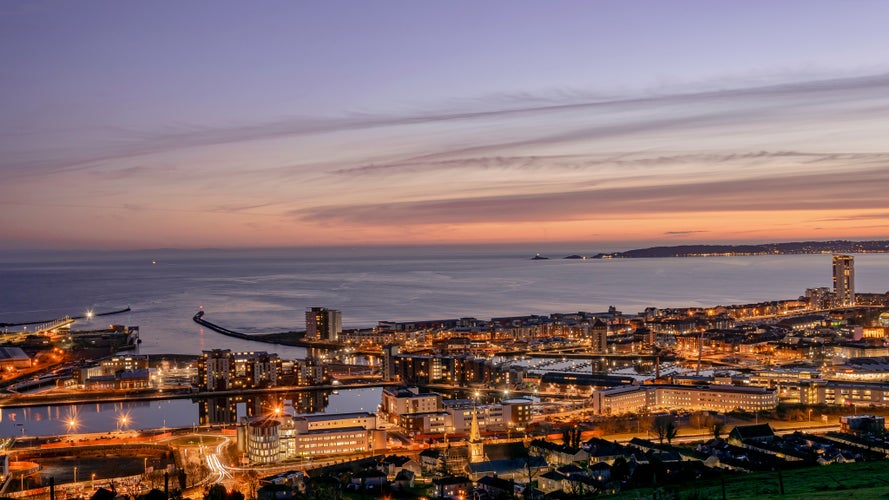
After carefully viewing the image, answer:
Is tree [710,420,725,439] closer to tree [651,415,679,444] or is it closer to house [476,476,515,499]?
tree [651,415,679,444]

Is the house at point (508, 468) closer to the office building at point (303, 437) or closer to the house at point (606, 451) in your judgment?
the house at point (606, 451)

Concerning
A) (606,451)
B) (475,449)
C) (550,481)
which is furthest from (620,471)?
(475,449)

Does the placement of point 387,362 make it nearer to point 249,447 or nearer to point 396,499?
point 249,447

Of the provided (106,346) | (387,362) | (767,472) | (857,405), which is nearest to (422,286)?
(106,346)

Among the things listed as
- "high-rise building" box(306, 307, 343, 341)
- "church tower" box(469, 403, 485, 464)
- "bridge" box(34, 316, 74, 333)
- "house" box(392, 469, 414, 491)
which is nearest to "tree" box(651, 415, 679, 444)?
"church tower" box(469, 403, 485, 464)

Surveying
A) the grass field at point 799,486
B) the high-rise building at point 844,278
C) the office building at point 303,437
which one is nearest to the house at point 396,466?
the office building at point 303,437

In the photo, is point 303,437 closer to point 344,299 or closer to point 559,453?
point 559,453

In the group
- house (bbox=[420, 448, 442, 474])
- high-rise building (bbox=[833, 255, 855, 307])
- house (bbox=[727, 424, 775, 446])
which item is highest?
high-rise building (bbox=[833, 255, 855, 307])
